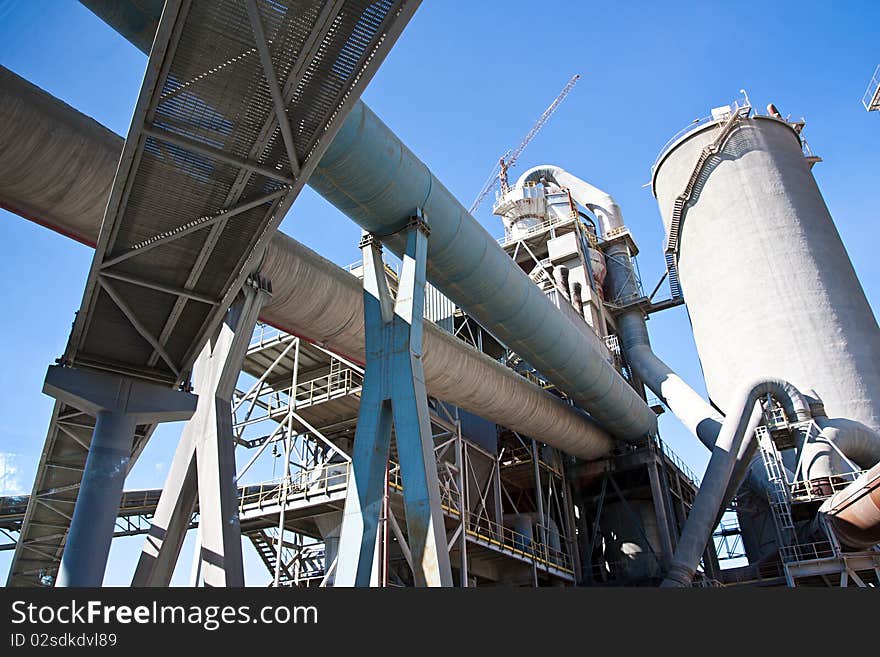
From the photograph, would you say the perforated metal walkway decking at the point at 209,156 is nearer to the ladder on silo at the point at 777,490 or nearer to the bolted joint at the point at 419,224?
the bolted joint at the point at 419,224

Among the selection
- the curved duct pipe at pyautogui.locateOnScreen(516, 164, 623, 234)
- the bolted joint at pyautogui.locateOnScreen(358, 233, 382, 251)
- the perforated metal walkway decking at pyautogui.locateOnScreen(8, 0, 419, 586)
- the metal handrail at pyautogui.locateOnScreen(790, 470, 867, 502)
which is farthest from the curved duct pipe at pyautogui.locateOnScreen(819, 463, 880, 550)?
the curved duct pipe at pyautogui.locateOnScreen(516, 164, 623, 234)

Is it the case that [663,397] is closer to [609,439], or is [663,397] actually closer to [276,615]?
[609,439]

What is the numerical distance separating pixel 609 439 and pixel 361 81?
22.0 m

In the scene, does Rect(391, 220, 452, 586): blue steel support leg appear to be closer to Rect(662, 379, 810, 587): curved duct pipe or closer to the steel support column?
Rect(662, 379, 810, 587): curved duct pipe

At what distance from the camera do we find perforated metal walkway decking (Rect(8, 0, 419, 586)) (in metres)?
6.74

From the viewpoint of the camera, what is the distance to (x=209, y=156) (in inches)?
293

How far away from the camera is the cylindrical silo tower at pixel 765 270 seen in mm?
26344

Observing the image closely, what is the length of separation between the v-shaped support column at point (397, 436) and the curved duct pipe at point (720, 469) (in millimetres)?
14119

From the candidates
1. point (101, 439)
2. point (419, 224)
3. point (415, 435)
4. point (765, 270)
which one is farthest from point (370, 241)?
point (765, 270)

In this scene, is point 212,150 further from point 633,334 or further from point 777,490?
point 633,334

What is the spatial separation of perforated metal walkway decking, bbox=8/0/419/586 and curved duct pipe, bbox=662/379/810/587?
56.5 feet

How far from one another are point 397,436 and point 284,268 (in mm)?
4384

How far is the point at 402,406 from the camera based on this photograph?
10430 millimetres

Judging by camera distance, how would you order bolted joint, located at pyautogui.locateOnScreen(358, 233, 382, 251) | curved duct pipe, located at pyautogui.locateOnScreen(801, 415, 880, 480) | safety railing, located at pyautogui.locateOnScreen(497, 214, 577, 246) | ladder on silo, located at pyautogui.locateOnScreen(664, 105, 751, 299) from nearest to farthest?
bolted joint, located at pyautogui.locateOnScreen(358, 233, 382, 251)
curved duct pipe, located at pyautogui.locateOnScreen(801, 415, 880, 480)
ladder on silo, located at pyautogui.locateOnScreen(664, 105, 751, 299)
safety railing, located at pyautogui.locateOnScreen(497, 214, 577, 246)
